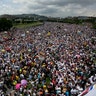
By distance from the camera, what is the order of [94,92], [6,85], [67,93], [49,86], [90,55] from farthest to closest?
[90,55] → [6,85] → [49,86] → [67,93] → [94,92]

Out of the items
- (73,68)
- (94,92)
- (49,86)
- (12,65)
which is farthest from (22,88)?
(94,92)

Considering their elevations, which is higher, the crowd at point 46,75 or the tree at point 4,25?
the crowd at point 46,75

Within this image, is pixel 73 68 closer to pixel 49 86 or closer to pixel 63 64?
pixel 63 64

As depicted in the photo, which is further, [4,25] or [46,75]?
[4,25]

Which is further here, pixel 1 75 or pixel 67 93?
pixel 1 75

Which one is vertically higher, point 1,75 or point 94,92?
point 94,92

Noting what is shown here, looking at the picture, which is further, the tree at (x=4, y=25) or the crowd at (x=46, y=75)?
the tree at (x=4, y=25)

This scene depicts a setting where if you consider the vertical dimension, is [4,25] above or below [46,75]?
below

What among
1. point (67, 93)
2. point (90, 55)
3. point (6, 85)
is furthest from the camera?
point (90, 55)

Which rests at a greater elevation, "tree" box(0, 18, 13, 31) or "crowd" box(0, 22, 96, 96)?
"crowd" box(0, 22, 96, 96)

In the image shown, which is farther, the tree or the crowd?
the tree
